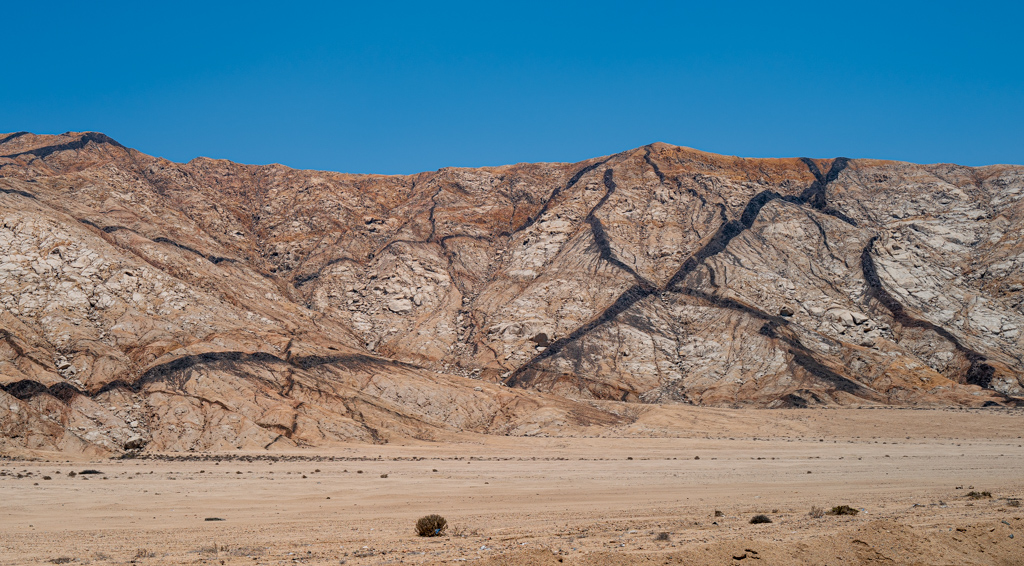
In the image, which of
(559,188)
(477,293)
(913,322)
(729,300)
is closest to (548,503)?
(729,300)

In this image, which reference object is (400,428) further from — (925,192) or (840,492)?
(925,192)

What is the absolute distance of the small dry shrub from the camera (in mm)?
19008

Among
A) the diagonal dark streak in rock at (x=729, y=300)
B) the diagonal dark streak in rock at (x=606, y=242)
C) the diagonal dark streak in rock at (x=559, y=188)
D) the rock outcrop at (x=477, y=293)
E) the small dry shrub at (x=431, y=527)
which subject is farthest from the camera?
the diagonal dark streak in rock at (x=559, y=188)

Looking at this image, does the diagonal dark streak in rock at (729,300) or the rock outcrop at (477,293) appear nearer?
the rock outcrop at (477,293)

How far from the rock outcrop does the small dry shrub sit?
131 ft

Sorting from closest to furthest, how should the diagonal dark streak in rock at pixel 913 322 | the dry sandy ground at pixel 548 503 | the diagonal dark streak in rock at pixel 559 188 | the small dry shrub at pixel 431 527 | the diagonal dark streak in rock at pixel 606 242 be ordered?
the dry sandy ground at pixel 548 503
the small dry shrub at pixel 431 527
the diagonal dark streak in rock at pixel 913 322
the diagonal dark streak in rock at pixel 606 242
the diagonal dark streak in rock at pixel 559 188

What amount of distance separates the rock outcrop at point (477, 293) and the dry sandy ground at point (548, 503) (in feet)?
33.8

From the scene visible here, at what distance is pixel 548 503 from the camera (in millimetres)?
26828

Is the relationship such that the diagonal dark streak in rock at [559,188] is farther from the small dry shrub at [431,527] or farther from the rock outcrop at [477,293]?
the small dry shrub at [431,527]

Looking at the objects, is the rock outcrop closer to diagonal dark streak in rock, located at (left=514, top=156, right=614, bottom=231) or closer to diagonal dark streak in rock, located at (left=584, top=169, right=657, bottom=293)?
diagonal dark streak in rock, located at (left=584, top=169, right=657, bottom=293)

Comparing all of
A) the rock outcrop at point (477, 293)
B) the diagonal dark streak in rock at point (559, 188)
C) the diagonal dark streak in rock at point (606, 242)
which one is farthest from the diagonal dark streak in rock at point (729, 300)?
the diagonal dark streak in rock at point (559, 188)

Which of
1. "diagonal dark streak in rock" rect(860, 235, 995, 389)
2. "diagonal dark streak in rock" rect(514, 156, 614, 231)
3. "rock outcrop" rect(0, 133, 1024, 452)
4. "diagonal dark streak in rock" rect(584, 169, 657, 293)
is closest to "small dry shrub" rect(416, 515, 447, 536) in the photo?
"rock outcrop" rect(0, 133, 1024, 452)

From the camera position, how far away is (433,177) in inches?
4978

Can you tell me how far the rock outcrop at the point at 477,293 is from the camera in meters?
61.2
